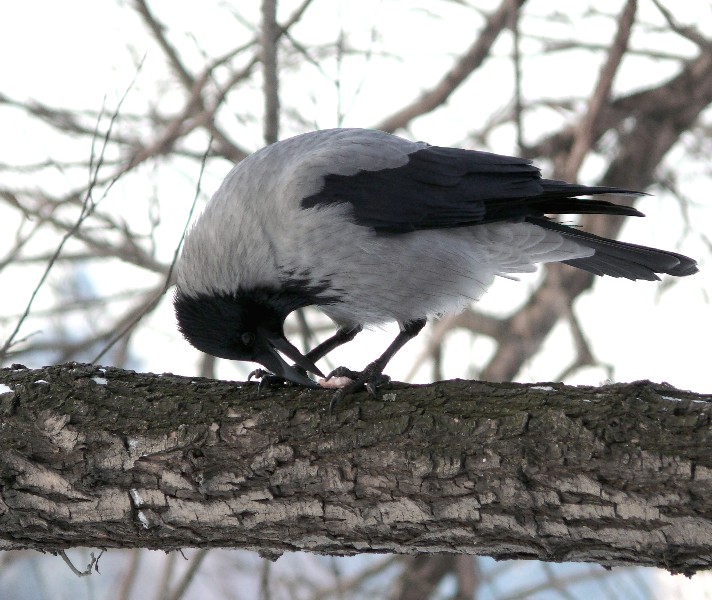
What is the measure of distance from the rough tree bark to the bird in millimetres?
594

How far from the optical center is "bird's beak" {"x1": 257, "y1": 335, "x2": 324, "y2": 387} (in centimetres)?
346

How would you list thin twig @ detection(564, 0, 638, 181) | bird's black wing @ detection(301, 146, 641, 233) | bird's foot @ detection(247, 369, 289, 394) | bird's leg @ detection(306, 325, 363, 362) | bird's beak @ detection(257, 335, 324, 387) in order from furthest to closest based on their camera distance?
thin twig @ detection(564, 0, 638, 181)
bird's leg @ detection(306, 325, 363, 362)
bird's black wing @ detection(301, 146, 641, 233)
bird's beak @ detection(257, 335, 324, 387)
bird's foot @ detection(247, 369, 289, 394)

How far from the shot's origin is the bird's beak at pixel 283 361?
136 inches

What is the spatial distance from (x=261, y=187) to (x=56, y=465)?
1547 mm

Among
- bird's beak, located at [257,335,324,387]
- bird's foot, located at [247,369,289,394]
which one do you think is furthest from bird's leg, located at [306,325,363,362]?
bird's foot, located at [247,369,289,394]

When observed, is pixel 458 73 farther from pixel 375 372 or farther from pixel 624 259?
pixel 375 372

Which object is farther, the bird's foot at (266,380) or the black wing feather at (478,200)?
the black wing feather at (478,200)

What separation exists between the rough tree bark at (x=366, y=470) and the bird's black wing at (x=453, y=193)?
1149mm

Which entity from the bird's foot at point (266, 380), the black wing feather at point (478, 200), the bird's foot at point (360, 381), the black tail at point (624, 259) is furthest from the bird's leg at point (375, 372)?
the black tail at point (624, 259)

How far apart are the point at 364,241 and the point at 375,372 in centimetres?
66

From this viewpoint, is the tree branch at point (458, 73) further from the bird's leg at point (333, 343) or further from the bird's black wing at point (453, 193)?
the bird's leg at point (333, 343)

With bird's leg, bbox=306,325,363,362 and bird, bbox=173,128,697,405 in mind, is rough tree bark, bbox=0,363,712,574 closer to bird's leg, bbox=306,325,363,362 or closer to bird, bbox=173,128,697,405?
bird, bbox=173,128,697,405

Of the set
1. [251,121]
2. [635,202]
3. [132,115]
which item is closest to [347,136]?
[251,121]

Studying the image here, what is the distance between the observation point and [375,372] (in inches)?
132
